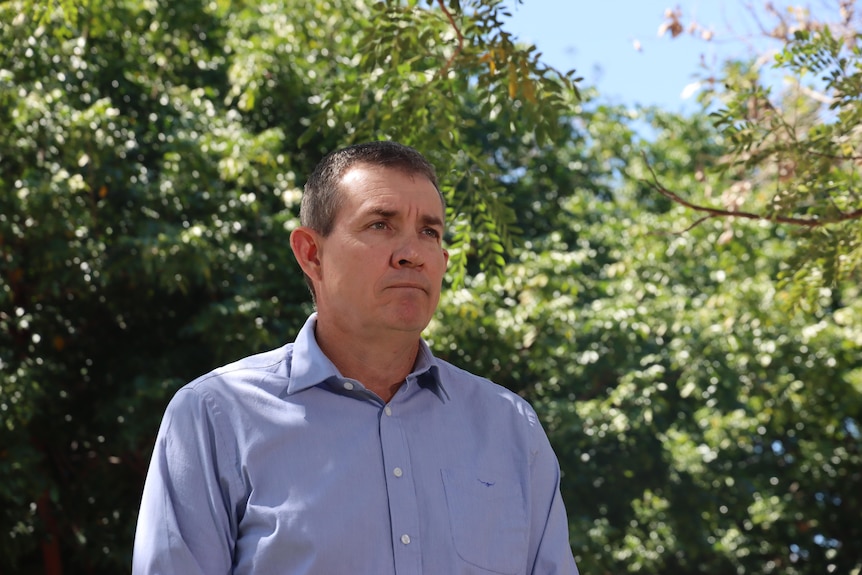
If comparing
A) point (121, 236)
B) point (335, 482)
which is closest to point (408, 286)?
point (335, 482)

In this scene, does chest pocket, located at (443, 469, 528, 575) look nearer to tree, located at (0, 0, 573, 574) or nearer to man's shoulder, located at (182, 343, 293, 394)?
man's shoulder, located at (182, 343, 293, 394)

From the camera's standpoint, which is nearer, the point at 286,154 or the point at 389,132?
the point at 389,132

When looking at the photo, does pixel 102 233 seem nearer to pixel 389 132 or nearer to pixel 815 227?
pixel 389 132

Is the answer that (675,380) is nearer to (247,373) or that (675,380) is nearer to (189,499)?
(247,373)

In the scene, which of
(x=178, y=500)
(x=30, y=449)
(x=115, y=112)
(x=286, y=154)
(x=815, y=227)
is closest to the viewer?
(x=178, y=500)

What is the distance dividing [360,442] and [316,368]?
0.55 ft

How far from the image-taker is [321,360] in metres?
2.11

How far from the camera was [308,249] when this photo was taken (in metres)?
2.26

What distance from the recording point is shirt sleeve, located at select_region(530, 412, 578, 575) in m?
2.15

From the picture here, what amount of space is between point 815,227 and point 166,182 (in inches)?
171

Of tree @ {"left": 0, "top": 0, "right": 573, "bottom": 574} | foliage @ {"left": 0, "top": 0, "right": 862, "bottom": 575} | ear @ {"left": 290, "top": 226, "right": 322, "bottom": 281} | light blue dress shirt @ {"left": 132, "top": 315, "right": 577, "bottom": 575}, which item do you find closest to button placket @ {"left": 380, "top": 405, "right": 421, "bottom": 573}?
light blue dress shirt @ {"left": 132, "top": 315, "right": 577, "bottom": 575}

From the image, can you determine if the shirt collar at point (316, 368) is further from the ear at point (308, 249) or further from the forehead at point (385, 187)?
the forehead at point (385, 187)

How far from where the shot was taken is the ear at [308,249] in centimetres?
225

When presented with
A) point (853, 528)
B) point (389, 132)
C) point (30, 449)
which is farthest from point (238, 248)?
point (853, 528)
